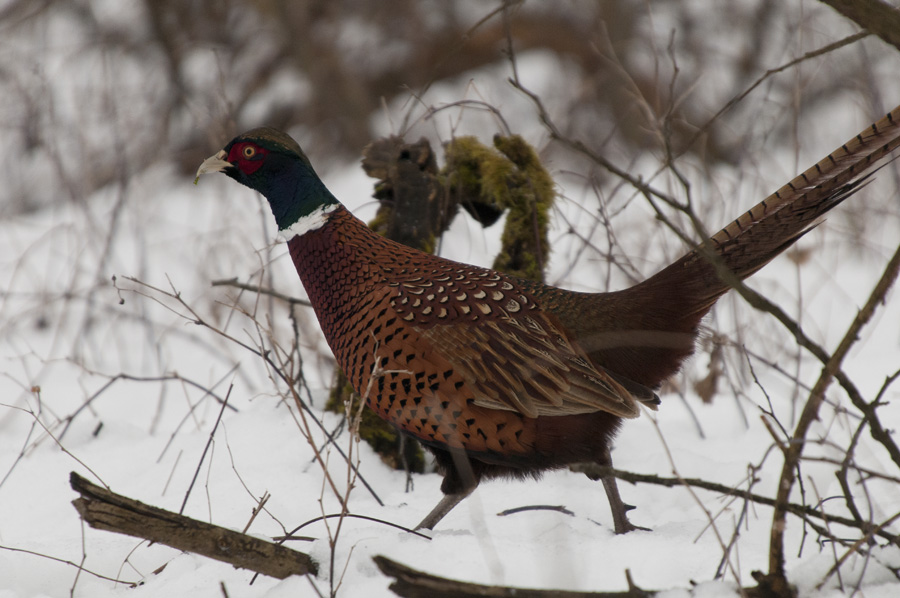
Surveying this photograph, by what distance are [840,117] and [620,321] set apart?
31.1 ft

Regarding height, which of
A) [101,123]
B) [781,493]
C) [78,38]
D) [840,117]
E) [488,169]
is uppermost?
[78,38]

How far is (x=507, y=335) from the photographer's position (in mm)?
2789

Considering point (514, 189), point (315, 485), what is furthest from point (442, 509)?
point (514, 189)

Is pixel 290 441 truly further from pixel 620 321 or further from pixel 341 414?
pixel 620 321

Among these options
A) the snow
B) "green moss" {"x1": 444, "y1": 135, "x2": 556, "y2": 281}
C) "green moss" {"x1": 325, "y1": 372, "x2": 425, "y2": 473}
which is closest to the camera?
the snow

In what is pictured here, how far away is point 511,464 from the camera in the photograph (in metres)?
2.76

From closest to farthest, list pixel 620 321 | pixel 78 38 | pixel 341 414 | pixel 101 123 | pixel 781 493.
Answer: pixel 781 493 → pixel 620 321 → pixel 341 414 → pixel 101 123 → pixel 78 38

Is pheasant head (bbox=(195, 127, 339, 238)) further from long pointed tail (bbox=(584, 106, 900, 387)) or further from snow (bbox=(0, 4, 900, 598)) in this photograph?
long pointed tail (bbox=(584, 106, 900, 387))

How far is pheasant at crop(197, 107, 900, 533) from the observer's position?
2678 mm

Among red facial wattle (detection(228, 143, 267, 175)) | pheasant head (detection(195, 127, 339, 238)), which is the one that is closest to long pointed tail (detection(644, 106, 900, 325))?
pheasant head (detection(195, 127, 339, 238))

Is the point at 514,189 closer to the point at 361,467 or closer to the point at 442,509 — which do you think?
the point at 361,467

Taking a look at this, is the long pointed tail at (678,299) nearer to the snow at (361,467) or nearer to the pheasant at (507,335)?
the pheasant at (507,335)

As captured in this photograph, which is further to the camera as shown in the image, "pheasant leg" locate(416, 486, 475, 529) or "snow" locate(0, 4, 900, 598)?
"pheasant leg" locate(416, 486, 475, 529)

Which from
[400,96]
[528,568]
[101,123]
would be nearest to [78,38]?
[101,123]
